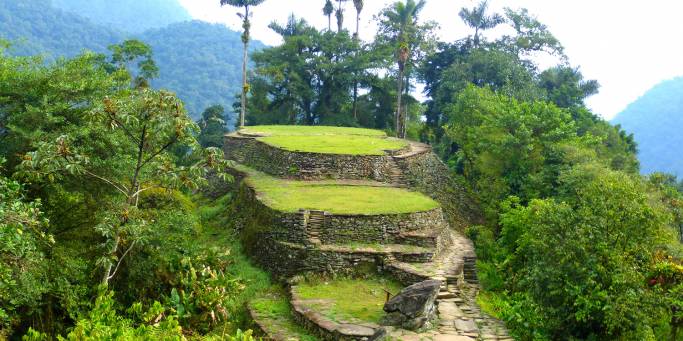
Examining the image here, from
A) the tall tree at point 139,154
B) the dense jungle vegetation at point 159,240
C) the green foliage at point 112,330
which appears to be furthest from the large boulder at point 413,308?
the green foliage at point 112,330

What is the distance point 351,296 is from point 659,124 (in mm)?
91382

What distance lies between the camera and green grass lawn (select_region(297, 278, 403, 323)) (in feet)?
37.3

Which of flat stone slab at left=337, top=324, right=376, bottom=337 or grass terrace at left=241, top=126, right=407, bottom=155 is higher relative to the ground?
grass terrace at left=241, top=126, right=407, bottom=155

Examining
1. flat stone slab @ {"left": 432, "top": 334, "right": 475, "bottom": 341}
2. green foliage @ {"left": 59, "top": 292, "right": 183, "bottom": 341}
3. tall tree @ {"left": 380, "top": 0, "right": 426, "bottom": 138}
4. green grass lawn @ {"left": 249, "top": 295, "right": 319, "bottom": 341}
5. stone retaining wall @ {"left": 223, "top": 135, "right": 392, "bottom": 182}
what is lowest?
green grass lawn @ {"left": 249, "top": 295, "right": 319, "bottom": 341}

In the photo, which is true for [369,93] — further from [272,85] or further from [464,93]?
[464,93]

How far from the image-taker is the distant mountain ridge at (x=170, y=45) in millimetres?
66688

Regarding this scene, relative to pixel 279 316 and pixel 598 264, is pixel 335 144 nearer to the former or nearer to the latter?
pixel 279 316

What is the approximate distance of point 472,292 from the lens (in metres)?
13.9

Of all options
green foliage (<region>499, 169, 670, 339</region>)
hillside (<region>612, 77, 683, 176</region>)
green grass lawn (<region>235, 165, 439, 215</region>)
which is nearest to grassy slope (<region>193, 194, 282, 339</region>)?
green grass lawn (<region>235, 165, 439, 215</region>)

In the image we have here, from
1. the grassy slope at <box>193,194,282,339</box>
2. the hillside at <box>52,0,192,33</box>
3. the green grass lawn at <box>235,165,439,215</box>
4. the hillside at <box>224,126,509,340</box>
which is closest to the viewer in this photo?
the hillside at <box>224,126,509,340</box>

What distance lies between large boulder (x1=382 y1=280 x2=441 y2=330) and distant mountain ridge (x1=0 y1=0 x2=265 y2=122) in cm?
5050

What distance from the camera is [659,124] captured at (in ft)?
295

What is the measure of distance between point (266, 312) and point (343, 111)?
23156mm

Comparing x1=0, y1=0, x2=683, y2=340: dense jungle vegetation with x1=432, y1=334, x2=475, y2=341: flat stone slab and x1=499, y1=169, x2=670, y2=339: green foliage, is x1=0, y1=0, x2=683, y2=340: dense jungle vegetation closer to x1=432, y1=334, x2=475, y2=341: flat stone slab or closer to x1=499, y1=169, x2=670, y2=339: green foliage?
x1=499, y1=169, x2=670, y2=339: green foliage
